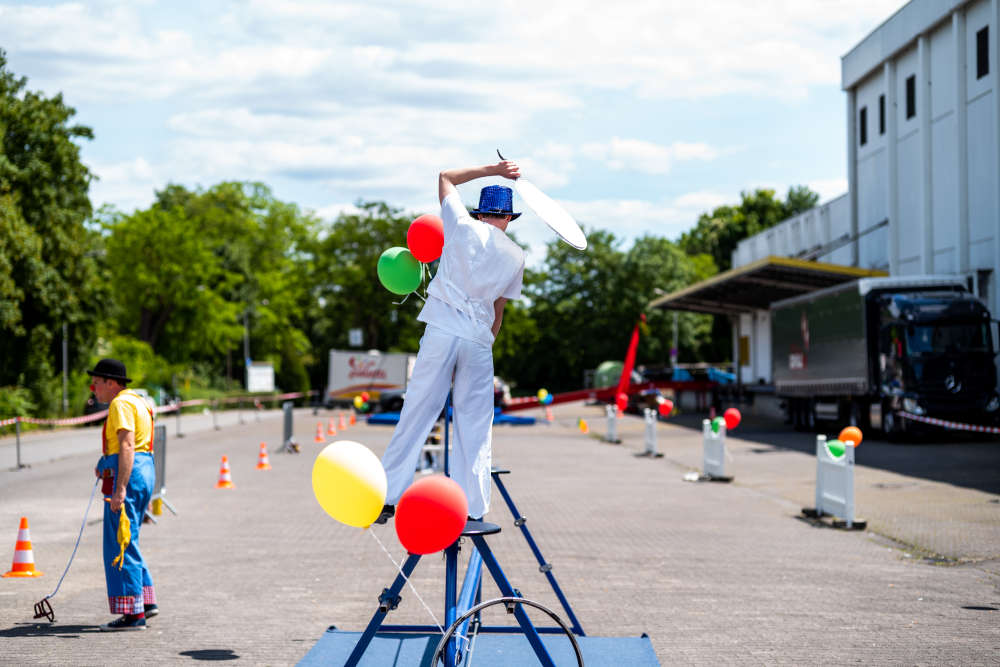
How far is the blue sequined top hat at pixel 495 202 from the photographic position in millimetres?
5703

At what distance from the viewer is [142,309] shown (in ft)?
220

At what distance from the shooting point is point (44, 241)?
135ft

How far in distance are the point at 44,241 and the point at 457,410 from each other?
39.0 metres

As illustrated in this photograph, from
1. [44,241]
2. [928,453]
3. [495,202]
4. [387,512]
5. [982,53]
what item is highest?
[982,53]

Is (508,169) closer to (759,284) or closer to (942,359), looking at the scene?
(942,359)

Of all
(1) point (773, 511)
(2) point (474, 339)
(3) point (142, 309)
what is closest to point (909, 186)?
A: (1) point (773, 511)

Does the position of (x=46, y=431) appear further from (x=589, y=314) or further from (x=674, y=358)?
(x=589, y=314)

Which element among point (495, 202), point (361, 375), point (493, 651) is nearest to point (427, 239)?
point (495, 202)

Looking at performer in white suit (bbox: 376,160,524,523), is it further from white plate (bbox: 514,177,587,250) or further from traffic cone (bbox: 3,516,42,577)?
traffic cone (bbox: 3,516,42,577)

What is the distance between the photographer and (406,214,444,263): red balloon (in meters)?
6.02

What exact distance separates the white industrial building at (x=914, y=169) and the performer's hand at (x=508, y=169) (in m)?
28.4

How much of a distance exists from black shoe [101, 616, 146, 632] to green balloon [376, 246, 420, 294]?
10.3ft

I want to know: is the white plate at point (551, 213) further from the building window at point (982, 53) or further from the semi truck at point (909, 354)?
the building window at point (982, 53)

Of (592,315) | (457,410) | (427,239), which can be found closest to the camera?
(457,410)
